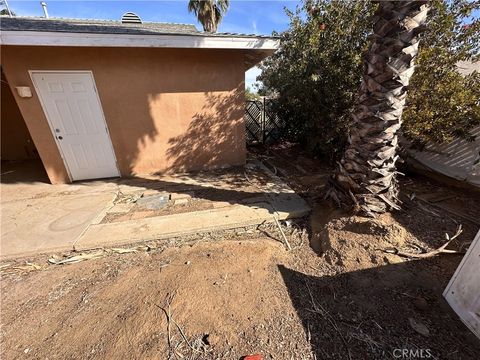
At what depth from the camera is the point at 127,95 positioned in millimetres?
4984

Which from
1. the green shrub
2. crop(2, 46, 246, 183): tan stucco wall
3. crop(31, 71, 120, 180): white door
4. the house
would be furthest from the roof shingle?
the green shrub

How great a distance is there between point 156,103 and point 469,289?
5.91 m

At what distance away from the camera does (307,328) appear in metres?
2.04

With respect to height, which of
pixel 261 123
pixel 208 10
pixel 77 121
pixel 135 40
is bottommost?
pixel 261 123

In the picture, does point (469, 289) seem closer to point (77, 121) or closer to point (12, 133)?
point (77, 121)

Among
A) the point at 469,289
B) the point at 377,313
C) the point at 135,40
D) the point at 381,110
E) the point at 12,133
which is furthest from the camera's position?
the point at 12,133

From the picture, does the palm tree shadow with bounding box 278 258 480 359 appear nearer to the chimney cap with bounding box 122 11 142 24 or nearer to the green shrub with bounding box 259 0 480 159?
the green shrub with bounding box 259 0 480 159

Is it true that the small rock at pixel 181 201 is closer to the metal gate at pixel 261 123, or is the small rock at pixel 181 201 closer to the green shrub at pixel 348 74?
the green shrub at pixel 348 74

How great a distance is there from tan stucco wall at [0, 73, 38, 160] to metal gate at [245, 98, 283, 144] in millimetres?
7652

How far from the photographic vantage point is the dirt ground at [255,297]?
1904 mm

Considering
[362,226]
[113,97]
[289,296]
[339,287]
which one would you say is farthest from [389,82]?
[113,97]

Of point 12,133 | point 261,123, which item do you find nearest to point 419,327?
point 261,123

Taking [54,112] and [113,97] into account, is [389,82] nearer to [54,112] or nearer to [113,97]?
[113,97]

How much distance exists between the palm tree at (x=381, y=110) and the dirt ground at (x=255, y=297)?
0.36 metres
